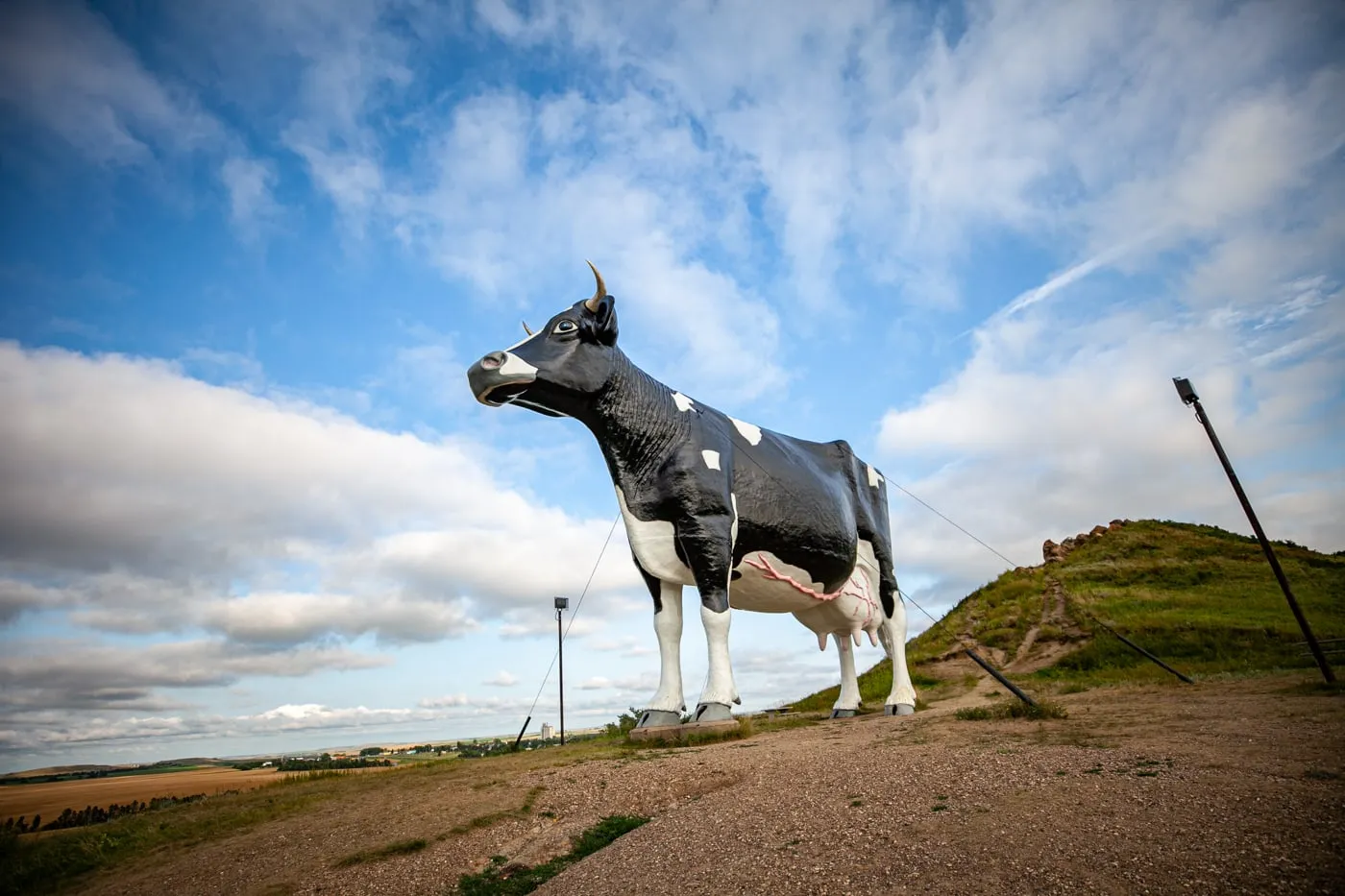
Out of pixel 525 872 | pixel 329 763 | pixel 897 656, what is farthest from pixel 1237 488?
pixel 329 763

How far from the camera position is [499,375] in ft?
28.0

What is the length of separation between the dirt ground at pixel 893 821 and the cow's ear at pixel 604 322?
16.0 ft

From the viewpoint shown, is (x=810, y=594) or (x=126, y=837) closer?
(x=126, y=837)

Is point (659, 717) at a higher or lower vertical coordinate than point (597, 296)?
lower

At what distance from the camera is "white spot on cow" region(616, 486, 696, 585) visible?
347 inches

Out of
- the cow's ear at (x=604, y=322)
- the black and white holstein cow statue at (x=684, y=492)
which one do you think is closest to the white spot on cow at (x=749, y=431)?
the black and white holstein cow statue at (x=684, y=492)

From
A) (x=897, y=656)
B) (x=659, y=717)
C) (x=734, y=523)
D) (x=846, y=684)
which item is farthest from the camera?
(x=846, y=684)

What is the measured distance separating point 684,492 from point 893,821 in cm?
476

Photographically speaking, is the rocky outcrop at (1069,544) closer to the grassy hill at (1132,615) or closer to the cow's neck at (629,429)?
the grassy hill at (1132,615)

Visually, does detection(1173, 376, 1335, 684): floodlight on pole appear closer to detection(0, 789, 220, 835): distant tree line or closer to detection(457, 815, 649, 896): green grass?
detection(457, 815, 649, 896): green grass

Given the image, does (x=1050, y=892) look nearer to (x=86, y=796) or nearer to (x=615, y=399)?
(x=615, y=399)

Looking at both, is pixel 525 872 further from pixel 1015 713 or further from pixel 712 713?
pixel 1015 713

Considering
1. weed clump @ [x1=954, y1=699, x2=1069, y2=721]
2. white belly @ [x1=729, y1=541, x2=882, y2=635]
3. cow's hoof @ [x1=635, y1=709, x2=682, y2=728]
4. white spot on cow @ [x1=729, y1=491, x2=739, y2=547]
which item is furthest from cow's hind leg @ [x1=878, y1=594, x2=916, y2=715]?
white spot on cow @ [x1=729, y1=491, x2=739, y2=547]

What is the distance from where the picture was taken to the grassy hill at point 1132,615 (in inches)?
591
